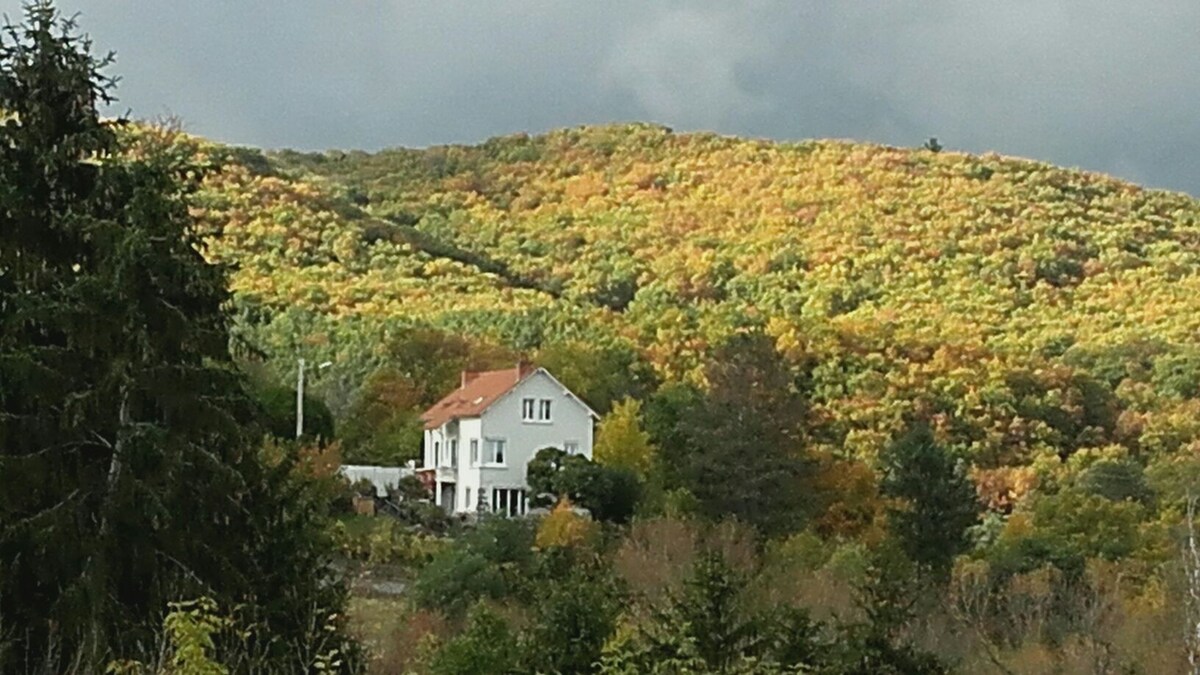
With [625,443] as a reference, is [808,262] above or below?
above

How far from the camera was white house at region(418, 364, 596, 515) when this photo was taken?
A: 48781 millimetres

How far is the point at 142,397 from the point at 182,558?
4.22 ft

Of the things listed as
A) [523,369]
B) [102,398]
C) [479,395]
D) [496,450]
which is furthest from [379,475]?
[102,398]

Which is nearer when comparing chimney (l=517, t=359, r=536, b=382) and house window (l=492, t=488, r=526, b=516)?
house window (l=492, t=488, r=526, b=516)

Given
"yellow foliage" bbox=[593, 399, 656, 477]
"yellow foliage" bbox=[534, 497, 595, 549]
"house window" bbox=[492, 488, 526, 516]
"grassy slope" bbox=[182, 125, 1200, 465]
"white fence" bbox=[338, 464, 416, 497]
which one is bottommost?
"yellow foliage" bbox=[534, 497, 595, 549]

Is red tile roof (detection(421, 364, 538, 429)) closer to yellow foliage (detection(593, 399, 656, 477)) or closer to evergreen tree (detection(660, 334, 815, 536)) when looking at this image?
yellow foliage (detection(593, 399, 656, 477))

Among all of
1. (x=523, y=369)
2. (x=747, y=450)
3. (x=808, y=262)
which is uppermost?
(x=808, y=262)

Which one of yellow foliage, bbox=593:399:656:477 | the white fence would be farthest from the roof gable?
yellow foliage, bbox=593:399:656:477

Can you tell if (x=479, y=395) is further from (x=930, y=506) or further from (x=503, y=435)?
(x=930, y=506)

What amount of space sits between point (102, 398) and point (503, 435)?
36996mm

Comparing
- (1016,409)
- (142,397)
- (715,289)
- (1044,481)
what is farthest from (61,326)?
(715,289)

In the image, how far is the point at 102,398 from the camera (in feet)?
40.8

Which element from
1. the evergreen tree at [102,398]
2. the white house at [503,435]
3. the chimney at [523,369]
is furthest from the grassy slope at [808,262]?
the evergreen tree at [102,398]

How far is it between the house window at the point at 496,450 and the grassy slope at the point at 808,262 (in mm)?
11944
